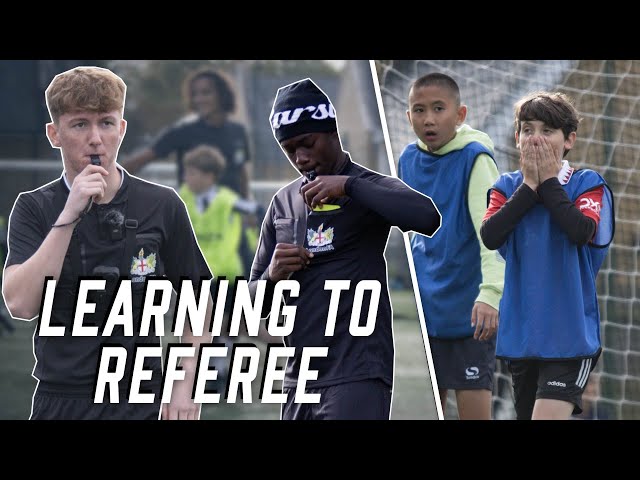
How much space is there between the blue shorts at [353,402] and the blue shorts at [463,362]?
840 mm

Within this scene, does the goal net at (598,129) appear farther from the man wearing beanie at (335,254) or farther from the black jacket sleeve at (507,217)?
the man wearing beanie at (335,254)

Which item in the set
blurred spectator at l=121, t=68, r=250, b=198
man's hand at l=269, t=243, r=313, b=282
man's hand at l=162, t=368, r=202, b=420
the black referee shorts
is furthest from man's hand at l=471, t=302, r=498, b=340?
blurred spectator at l=121, t=68, r=250, b=198

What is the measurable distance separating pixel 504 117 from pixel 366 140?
20.4ft

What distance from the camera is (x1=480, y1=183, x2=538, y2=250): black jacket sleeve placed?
4.00 meters

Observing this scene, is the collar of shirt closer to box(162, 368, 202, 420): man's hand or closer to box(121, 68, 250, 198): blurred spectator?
box(162, 368, 202, 420): man's hand

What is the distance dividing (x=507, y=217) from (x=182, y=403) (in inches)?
52.7

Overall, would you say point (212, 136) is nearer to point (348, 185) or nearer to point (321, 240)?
point (321, 240)

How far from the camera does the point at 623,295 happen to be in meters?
5.79

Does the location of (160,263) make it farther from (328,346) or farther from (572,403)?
(572,403)

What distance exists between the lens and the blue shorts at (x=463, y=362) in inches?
173

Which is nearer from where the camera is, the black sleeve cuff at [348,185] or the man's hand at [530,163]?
the black sleeve cuff at [348,185]

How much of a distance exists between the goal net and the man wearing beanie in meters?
1.48

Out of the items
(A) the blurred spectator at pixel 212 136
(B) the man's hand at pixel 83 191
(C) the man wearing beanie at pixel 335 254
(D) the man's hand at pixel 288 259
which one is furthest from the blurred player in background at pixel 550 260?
(A) the blurred spectator at pixel 212 136

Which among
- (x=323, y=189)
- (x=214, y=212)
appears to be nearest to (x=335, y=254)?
(x=323, y=189)
